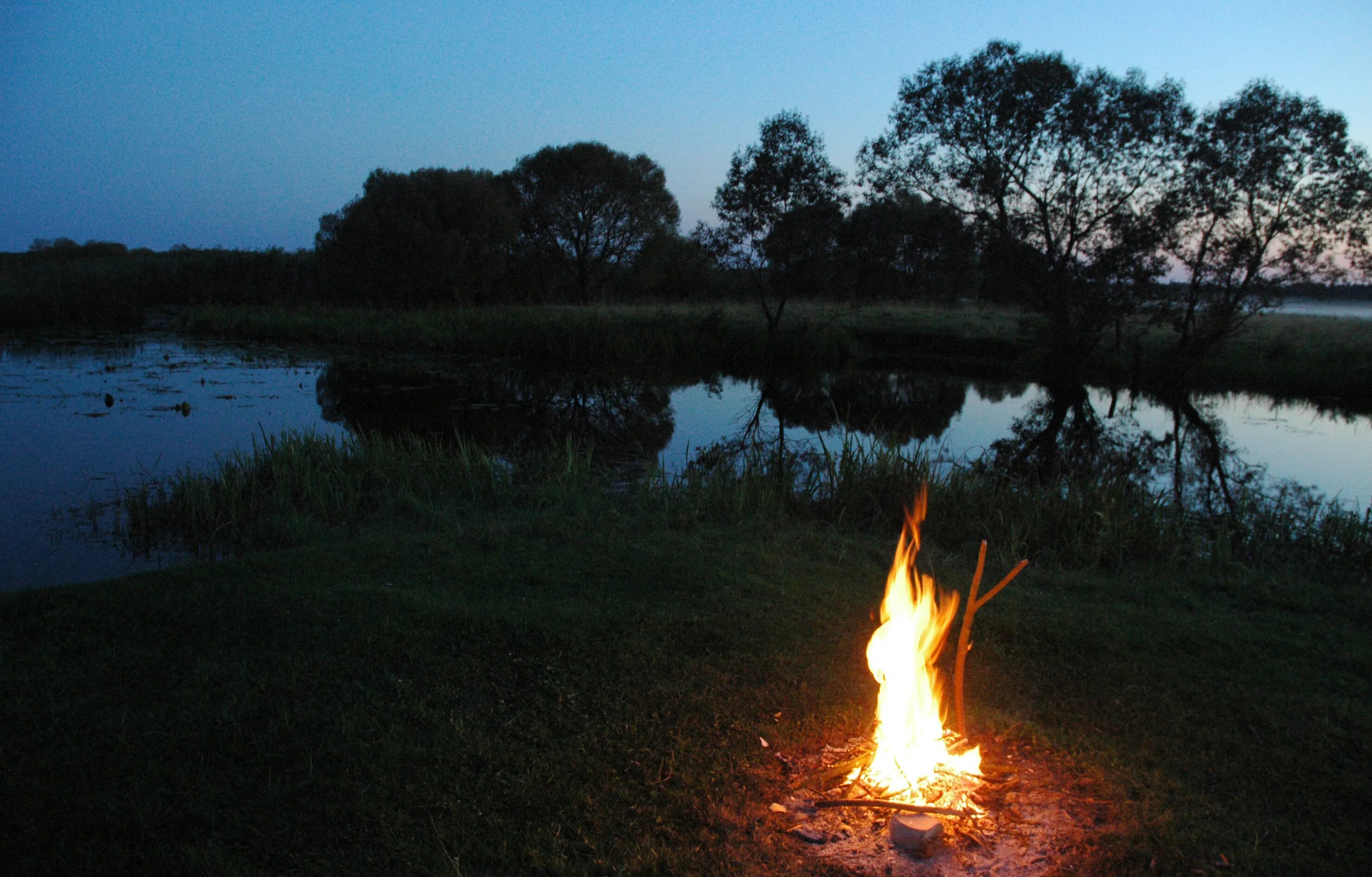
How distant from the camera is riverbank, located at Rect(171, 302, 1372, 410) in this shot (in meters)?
21.3

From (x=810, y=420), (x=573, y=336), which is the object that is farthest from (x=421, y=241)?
(x=810, y=420)

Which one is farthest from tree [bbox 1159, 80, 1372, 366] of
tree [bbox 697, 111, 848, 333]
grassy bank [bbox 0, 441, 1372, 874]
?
grassy bank [bbox 0, 441, 1372, 874]

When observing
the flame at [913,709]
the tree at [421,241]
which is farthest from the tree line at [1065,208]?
the flame at [913,709]

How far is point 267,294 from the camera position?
36781 millimetres

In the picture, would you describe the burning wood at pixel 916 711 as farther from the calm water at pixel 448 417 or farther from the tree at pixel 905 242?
the tree at pixel 905 242

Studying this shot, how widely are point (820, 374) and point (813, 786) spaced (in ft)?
68.5

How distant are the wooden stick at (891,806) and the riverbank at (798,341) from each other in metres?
21.4

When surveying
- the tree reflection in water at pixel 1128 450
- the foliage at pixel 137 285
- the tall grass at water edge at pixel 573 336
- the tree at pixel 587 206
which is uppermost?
the tree at pixel 587 206

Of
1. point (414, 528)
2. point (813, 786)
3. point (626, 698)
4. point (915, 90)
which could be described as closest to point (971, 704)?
point (813, 786)

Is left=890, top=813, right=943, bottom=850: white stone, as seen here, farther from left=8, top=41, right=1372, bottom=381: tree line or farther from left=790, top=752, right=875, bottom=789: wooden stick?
left=8, top=41, right=1372, bottom=381: tree line

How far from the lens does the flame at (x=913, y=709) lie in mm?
3000

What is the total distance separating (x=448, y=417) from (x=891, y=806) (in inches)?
515

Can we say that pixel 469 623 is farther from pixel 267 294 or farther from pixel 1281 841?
pixel 267 294

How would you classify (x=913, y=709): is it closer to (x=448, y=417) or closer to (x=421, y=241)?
(x=448, y=417)
